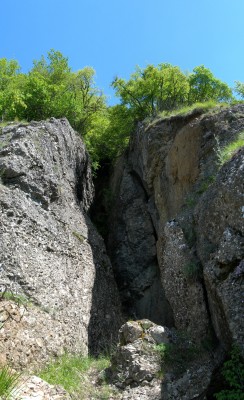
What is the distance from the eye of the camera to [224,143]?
48.2 ft

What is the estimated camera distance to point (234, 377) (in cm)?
848

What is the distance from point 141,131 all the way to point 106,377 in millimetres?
12679

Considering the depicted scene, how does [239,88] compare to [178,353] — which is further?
[239,88]

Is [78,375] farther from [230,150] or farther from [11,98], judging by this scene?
[11,98]

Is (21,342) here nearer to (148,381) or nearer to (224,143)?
(148,381)

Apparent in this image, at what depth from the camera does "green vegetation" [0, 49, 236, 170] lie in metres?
22.8

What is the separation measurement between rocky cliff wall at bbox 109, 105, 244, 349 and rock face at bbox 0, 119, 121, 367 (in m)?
1.92

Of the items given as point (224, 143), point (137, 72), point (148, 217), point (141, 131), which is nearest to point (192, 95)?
point (137, 72)

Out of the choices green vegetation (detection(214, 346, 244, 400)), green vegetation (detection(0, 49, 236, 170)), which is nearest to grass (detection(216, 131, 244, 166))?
green vegetation (detection(214, 346, 244, 400))

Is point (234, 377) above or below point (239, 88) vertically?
below

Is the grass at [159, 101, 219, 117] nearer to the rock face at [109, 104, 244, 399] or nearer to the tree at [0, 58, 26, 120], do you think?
the rock face at [109, 104, 244, 399]

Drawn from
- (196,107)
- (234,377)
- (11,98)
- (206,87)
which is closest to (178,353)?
(234,377)

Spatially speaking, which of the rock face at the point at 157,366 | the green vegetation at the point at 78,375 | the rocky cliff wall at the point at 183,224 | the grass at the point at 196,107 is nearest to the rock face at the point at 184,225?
the rocky cliff wall at the point at 183,224

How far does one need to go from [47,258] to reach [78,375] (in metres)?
4.16
